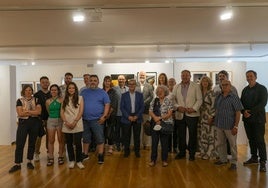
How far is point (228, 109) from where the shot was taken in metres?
4.97

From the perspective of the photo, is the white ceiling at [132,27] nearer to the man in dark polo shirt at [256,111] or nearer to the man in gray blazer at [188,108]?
the man in gray blazer at [188,108]

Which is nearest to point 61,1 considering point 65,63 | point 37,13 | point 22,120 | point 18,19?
point 37,13

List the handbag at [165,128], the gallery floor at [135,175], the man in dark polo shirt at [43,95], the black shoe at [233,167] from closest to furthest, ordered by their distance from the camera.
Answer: the gallery floor at [135,175]
the black shoe at [233,167]
the handbag at [165,128]
the man in dark polo shirt at [43,95]

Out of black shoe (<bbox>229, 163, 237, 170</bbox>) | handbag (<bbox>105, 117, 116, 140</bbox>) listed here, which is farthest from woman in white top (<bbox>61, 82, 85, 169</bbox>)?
black shoe (<bbox>229, 163, 237, 170</bbox>)

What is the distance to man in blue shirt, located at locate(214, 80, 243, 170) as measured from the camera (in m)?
4.93

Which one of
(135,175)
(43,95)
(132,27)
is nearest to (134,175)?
(135,175)

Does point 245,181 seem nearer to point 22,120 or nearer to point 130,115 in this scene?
point 130,115

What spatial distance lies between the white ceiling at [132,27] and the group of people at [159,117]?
3.69 feet

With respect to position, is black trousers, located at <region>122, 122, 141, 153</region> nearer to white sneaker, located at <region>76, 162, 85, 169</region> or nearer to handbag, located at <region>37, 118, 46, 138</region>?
white sneaker, located at <region>76, 162, 85, 169</region>

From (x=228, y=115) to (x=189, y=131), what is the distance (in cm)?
94

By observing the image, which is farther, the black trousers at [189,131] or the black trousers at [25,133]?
the black trousers at [189,131]

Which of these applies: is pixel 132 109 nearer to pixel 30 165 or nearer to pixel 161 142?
pixel 161 142

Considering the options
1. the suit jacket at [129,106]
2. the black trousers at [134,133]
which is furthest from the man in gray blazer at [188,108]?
the black trousers at [134,133]

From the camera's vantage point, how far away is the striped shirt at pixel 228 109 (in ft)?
16.1
